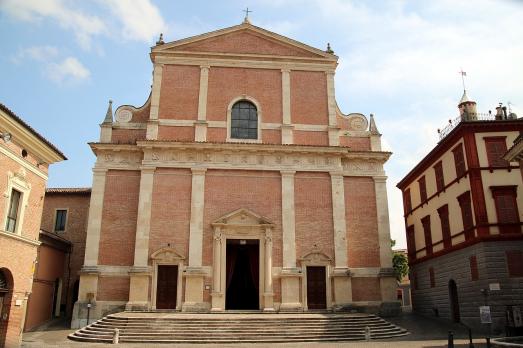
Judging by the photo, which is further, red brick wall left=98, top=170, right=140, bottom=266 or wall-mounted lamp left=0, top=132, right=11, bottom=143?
red brick wall left=98, top=170, right=140, bottom=266

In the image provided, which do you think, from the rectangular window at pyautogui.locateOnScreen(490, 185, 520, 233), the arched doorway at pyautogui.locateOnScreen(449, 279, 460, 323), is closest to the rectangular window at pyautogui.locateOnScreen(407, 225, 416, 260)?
the arched doorway at pyautogui.locateOnScreen(449, 279, 460, 323)

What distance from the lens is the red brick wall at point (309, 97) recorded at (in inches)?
1121

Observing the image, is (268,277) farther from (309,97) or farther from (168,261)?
(309,97)

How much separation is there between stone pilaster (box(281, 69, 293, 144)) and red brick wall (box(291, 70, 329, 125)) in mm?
269

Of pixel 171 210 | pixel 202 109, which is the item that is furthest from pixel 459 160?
pixel 171 210

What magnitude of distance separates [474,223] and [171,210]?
15.9m

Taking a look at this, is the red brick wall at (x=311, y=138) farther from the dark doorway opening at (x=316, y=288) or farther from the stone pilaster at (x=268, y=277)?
the dark doorway opening at (x=316, y=288)

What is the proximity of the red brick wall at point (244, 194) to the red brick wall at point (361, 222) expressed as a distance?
4.15m

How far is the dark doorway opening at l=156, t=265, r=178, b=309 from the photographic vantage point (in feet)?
80.3

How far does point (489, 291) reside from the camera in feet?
69.6

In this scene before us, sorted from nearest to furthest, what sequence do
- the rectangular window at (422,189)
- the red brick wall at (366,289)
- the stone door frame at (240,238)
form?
the stone door frame at (240,238), the red brick wall at (366,289), the rectangular window at (422,189)

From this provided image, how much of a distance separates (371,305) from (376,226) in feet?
14.7

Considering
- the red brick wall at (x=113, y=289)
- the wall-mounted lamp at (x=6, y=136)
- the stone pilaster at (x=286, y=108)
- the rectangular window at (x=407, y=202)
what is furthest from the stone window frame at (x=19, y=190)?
the rectangular window at (x=407, y=202)

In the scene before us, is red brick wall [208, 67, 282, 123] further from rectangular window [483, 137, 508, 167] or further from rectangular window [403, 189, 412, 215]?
rectangular window [403, 189, 412, 215]
